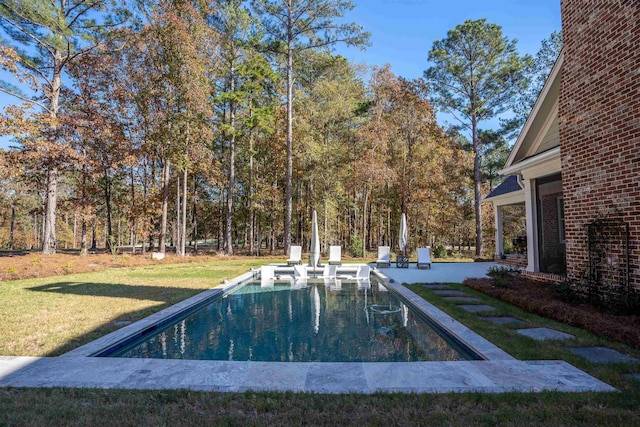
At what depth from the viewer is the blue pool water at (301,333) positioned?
→ 4469 millimetres

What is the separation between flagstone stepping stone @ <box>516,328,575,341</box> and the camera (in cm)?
436

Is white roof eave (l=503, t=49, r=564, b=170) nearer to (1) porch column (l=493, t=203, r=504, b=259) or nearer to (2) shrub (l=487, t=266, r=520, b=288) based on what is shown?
(2) shrub (l=487, t=266, r=520, b=288)

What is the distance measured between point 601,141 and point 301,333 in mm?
5919

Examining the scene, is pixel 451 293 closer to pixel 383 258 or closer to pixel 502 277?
pixel 502 277

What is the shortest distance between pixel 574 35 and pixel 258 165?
2136 centimetres

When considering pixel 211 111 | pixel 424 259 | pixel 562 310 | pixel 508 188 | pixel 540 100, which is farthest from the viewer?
pixel 211 111

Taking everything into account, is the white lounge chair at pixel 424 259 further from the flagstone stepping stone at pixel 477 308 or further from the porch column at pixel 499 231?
the flagstone stepping stone at pixel 477 308

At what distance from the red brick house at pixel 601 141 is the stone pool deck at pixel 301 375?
2.98 meters

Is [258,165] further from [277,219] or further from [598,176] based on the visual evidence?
[598,176]

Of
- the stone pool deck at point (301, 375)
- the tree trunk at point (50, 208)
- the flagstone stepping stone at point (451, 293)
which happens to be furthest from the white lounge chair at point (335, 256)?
the tree trunk at point (50, 208)

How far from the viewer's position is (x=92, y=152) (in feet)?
59.7

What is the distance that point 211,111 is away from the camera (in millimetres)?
18312

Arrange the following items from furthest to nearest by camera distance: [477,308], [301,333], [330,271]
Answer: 1. [330,271]
2. [477,308]
3. [301,333]

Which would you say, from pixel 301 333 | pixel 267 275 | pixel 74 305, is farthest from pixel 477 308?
pixel 74 305
